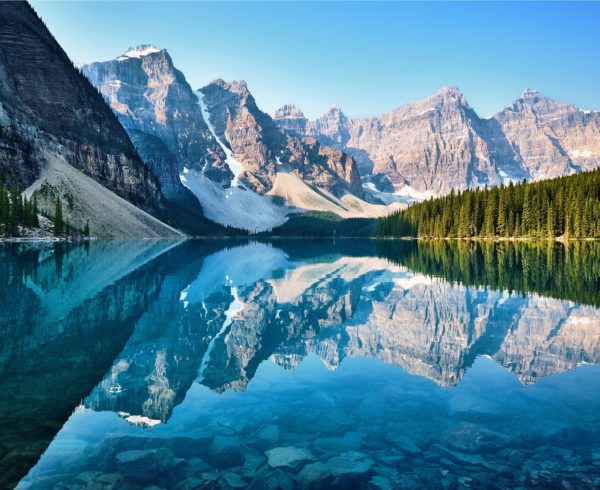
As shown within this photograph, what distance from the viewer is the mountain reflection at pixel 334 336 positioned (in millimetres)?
13600

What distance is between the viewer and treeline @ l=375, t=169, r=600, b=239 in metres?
93.0

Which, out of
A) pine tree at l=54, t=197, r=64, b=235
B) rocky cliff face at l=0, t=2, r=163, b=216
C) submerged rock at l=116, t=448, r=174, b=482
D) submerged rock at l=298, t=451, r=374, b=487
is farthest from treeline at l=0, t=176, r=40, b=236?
submerged rock at l=298, t=451, r=374, b=487

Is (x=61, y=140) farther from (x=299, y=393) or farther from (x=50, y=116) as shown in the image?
(x=299, y=393)

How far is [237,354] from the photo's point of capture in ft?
53.1

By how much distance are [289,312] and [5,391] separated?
15383 mm

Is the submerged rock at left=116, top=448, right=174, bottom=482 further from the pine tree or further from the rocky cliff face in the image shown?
the rocky cliff face

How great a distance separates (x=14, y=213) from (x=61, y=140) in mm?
71649

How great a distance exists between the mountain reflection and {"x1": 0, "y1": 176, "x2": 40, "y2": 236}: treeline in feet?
240

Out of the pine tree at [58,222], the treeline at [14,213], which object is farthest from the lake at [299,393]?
the pine tree at [58,222]

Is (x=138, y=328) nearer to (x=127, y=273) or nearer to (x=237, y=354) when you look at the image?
(x=237, y=354)

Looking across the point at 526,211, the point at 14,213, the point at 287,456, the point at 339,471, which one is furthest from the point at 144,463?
the point at 526,211

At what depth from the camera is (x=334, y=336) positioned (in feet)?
63.9

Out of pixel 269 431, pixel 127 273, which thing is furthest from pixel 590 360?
pixel 127 273

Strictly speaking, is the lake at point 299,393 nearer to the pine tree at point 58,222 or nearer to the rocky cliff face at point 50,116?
the pine tree at point 58,222
